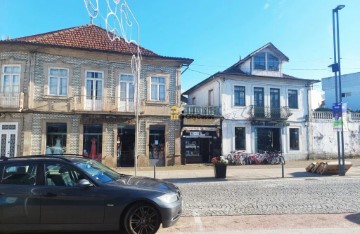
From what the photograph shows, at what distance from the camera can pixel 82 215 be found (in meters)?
5.70

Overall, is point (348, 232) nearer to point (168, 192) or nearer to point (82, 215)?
point (168, 192)

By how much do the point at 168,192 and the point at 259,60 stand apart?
23.6m

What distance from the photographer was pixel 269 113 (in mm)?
27219

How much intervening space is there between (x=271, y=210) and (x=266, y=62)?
21663 mm

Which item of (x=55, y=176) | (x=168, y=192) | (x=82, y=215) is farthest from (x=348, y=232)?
(x=55, y=176)

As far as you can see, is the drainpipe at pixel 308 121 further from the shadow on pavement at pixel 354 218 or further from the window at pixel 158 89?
the shadow on pavement at pixel 354 218

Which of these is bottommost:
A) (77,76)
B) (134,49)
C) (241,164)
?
(241,164)

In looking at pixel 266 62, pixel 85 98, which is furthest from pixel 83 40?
pixel 266 62

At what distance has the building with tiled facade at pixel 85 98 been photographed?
21.1 meters

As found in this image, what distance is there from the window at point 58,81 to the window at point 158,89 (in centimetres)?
598

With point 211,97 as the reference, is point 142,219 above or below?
below

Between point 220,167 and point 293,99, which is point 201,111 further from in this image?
point 220,167

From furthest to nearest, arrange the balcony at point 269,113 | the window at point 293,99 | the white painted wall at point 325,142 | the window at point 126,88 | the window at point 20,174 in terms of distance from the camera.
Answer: the white painted wall at point 325,142, the window at point 293,99, the balcony at point 269,113, the window at point 126,88, the window at point 20,174

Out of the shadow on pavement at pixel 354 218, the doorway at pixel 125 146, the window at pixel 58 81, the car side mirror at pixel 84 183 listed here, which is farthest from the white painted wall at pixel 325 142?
the car side mirror at pixel 84 183
